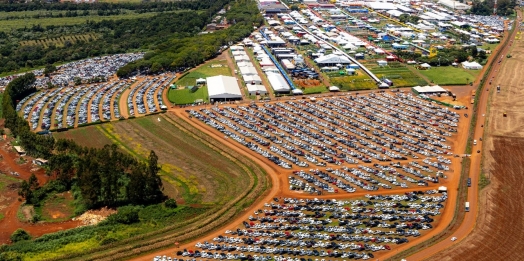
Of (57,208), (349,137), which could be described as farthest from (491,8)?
(57,208)

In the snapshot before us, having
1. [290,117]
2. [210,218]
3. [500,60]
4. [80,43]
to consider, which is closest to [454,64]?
[500,60]

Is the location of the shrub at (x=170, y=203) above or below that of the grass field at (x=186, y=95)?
below

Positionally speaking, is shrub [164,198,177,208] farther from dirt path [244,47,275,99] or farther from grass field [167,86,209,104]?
dirt path [244,47,275,99]

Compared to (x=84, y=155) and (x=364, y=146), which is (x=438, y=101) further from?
(x=84, y=155)

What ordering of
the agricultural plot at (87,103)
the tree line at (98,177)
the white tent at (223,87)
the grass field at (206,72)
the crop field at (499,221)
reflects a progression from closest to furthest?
the crop field at (499,221) → the tree line at (98,177) → the agricultural plot at (87,103) → the white tent at (223,87) → the grass field at (206,72)

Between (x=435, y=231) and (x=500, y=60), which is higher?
(x=500, y=60)

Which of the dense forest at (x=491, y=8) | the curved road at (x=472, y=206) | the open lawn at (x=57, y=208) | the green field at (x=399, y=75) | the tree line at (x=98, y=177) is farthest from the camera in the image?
the dense forest at (x=491, y=8)

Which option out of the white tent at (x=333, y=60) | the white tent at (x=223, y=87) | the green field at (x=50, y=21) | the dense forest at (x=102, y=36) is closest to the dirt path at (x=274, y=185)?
the white tent at (x=223, y=87)

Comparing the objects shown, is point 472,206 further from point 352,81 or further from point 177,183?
point 352,81

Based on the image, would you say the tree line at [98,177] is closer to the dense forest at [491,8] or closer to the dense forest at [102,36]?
the dense forest at [102,36]
